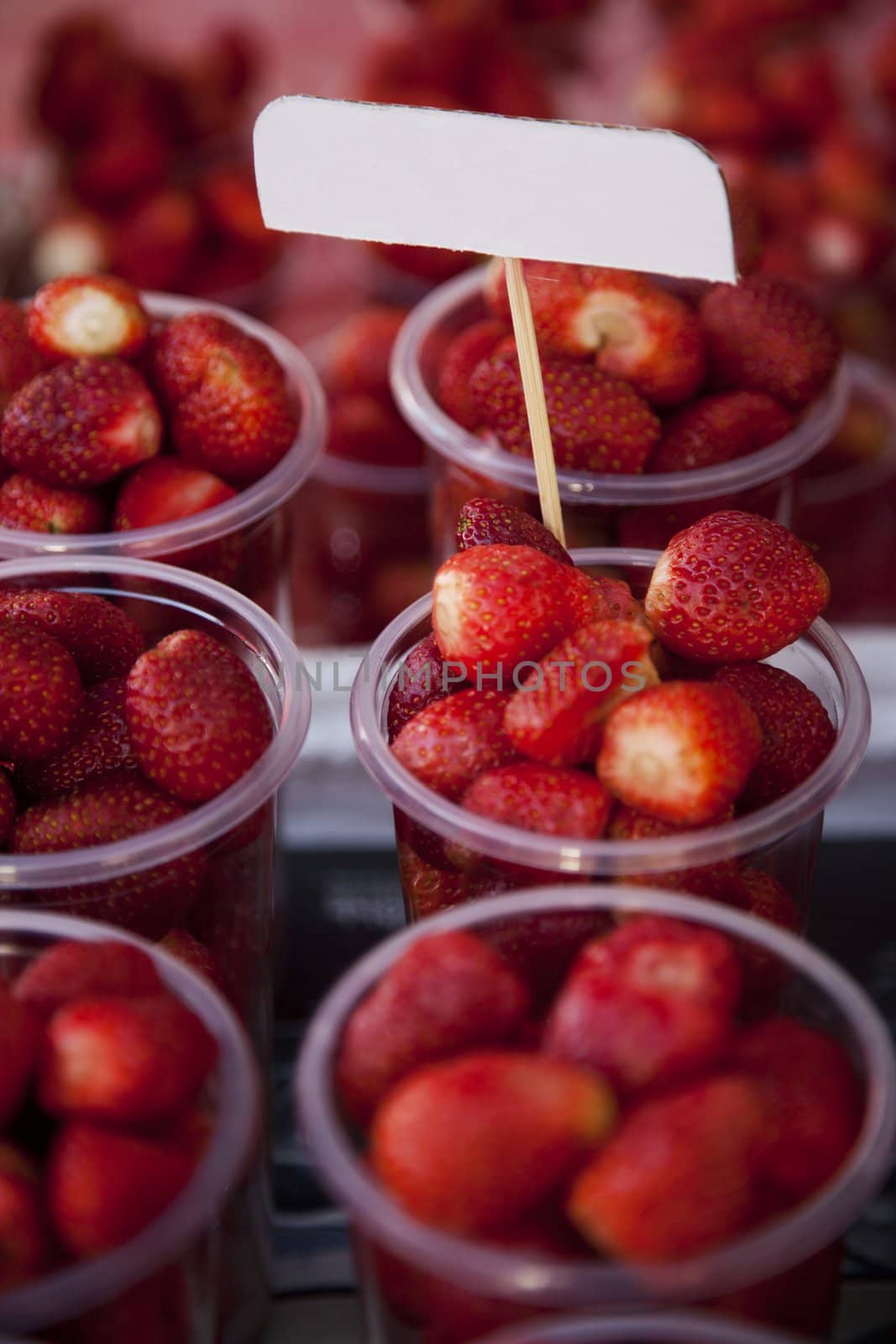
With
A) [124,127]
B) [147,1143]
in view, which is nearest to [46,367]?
[147,1143]

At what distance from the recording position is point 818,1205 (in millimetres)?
624

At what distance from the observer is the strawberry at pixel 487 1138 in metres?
0.63

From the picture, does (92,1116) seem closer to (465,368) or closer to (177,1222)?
(177,1222)

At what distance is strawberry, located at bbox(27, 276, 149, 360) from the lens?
122 centimetres

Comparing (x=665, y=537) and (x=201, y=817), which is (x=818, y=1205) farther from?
(x=665, y=537)

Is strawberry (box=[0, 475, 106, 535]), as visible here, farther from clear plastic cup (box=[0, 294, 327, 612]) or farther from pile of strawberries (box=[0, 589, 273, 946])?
pile of strawberries (box=[0, 589, 273, 946])

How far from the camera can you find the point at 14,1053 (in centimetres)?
68

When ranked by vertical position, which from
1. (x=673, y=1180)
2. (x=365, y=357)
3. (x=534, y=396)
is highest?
(x=534, y=396)

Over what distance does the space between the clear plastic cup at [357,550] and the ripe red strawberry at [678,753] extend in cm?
88

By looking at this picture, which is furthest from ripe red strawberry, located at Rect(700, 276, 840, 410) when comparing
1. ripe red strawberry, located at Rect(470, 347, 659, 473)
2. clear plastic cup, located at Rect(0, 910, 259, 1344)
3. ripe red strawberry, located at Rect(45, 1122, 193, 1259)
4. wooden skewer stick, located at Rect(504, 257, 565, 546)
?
ripe red strawberry, located at Rect(45, 1122, 193, 1259)

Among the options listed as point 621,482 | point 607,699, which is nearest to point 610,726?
point 607,699

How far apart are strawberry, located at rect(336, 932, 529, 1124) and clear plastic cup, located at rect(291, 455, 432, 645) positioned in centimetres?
103

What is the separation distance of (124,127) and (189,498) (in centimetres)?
129

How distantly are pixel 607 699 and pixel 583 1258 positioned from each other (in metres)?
0.35
